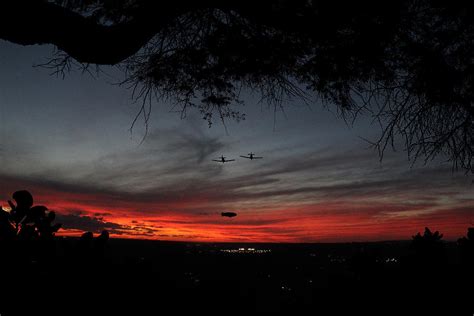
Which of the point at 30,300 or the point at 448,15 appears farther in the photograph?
the point at 448,15

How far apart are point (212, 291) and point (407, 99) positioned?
409 cm

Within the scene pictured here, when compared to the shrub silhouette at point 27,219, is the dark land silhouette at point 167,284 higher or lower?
lower

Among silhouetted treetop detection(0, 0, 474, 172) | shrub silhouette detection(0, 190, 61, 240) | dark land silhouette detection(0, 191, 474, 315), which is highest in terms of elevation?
silhouetted treetop detection(0, 0, 474, 172)

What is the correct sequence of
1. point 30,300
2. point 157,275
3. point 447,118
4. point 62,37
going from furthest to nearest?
point 447,118 → point 62,37 → point 157,275 → point 30,300

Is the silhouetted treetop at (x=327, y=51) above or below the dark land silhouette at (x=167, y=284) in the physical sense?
above

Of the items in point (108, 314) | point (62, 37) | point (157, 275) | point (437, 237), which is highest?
point (62, 37)

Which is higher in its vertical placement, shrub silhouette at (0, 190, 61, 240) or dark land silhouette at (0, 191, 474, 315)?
shrub silhouette at (0, 190, 61, 240)

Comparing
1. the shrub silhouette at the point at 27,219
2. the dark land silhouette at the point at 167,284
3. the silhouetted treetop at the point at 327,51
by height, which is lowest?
the dark land silhouette at the point at 167,284

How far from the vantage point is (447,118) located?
19.1 feet

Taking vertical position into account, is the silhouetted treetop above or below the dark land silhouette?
above

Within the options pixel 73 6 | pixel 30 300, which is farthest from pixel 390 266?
pixel 73 6

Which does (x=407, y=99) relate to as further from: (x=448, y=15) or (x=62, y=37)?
(x=62, y=37)

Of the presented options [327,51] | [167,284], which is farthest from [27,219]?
[327,51]

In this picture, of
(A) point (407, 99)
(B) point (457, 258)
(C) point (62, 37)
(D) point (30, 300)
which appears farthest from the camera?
(A) point (407, 99)
